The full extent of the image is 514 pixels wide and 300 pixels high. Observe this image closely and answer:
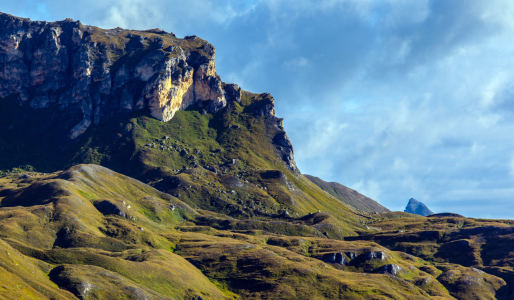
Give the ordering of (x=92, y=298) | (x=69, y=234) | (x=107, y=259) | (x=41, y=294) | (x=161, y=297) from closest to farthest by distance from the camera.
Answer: (x=41, y=294) < (x=92, y=298) < (x=161, y=297) < (x=107, y=259) < (x=69, y=234)

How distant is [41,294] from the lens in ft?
389

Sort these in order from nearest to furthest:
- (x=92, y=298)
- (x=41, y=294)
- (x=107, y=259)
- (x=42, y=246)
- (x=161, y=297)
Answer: (x=41, y=294) < (x=92, y=298) < (x=161, y=297) < (x=107, y=259) < (x=42, y=246)

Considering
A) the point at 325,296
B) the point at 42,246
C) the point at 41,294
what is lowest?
the point at 41,294

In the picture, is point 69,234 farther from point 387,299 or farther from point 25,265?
point 387,299

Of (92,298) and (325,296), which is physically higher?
(325,296)

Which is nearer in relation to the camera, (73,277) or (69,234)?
(73,277)

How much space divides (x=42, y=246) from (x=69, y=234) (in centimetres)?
1452

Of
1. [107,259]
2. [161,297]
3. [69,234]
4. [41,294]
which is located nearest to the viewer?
[41,294]

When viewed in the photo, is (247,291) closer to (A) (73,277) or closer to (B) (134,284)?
(B) (134,284)

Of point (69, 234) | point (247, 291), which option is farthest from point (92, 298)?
point (247, 291)

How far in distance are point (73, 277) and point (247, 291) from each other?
84708 mm

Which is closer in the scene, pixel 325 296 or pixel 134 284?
pixel 134 284

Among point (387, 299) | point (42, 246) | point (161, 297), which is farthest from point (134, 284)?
point (387, 299)

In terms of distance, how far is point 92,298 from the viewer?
13638 cm
